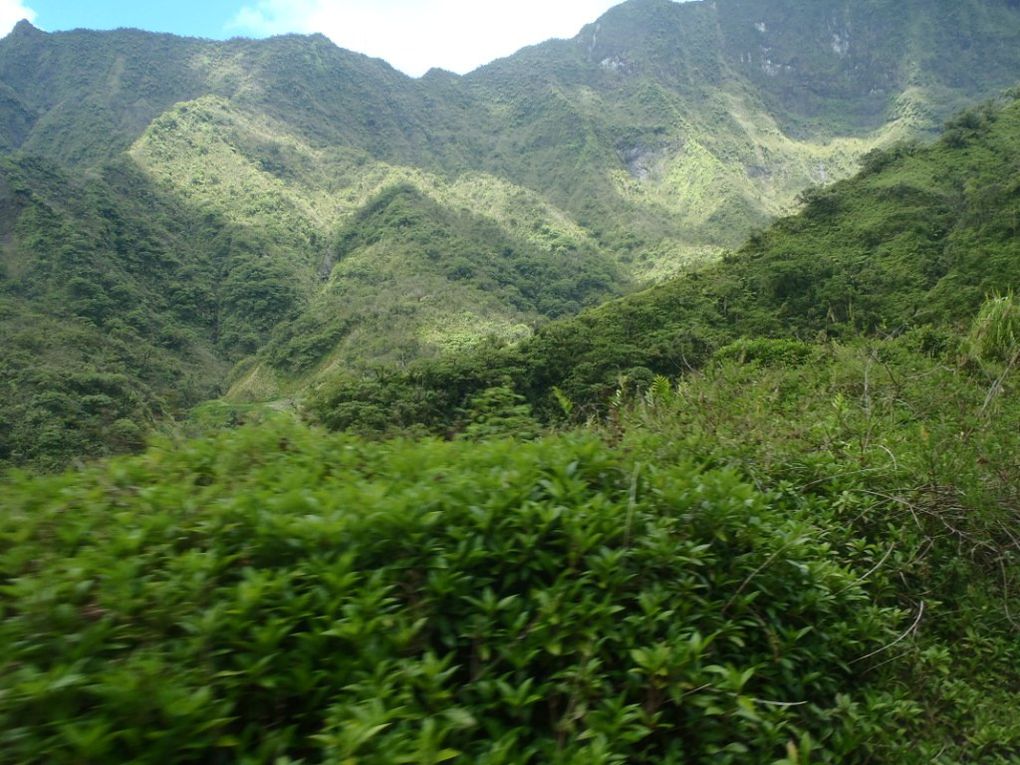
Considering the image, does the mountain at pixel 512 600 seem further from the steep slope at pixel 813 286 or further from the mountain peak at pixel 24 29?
the mountain peak at pixel 24 29

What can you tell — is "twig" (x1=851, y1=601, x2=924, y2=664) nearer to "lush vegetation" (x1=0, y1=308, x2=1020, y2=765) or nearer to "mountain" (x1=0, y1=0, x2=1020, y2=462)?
"lush vegetation" (x1=0, y1=308, x2=1020, y2=765)

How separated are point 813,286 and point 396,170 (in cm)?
11323

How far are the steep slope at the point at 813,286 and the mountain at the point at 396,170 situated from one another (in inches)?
344

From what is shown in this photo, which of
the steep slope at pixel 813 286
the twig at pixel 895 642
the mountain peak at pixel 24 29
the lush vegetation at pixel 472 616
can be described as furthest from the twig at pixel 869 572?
the mountain peak at pixel 24 29

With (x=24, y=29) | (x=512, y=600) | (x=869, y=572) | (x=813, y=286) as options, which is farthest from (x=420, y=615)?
(x=24, y=29)

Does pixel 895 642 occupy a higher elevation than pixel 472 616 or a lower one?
lower

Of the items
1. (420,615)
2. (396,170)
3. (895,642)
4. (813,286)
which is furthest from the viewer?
(396,170)

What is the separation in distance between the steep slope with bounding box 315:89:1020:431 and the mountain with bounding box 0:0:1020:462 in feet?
28.7

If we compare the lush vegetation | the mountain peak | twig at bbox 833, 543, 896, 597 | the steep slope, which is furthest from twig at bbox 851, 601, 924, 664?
the mountain peak

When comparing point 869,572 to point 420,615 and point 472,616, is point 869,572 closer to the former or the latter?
point 472,616

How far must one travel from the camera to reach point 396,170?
125m

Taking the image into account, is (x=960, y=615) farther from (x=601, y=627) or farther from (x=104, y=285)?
(x=104, y=285)

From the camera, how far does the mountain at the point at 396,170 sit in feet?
204

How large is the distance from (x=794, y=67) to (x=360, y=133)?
397ft
